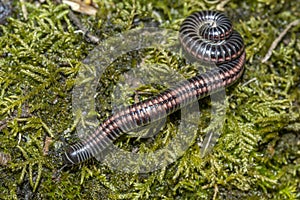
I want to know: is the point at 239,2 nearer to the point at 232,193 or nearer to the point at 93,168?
the point at 232,193

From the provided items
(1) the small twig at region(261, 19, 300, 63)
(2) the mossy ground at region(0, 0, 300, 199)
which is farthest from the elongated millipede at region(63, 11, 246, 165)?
(1) the small twig at region(261, 19, 300, 63)

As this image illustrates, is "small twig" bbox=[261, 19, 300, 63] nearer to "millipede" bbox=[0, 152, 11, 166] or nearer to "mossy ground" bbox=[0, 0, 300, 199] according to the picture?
"mossy ground" bbox=[0, 0, 300, 199]

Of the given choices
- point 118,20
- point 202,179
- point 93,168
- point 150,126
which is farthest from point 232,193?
point 118,20

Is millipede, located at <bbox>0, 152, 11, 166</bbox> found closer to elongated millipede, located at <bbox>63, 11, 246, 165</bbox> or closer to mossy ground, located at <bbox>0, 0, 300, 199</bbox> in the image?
mossy ground, located at <bbox>0, 0, 300, 199</bbox>

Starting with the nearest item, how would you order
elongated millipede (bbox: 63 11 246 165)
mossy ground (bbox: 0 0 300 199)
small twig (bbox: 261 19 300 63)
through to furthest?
1. elongated millipede (bbox: 63 11 246 165)
2. mossy ground (bbox: 0 0 300 199)
3. small twig (bbox: 261 19 300 63)

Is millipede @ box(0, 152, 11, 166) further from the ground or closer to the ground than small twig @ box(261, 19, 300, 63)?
closer to the ground

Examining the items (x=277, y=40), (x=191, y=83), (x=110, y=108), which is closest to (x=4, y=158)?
(x=110, y=108)

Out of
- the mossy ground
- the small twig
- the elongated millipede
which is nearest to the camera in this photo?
the elongated millipede

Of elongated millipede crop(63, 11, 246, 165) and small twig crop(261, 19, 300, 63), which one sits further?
small twig crop(261, 19, 300, 63)
